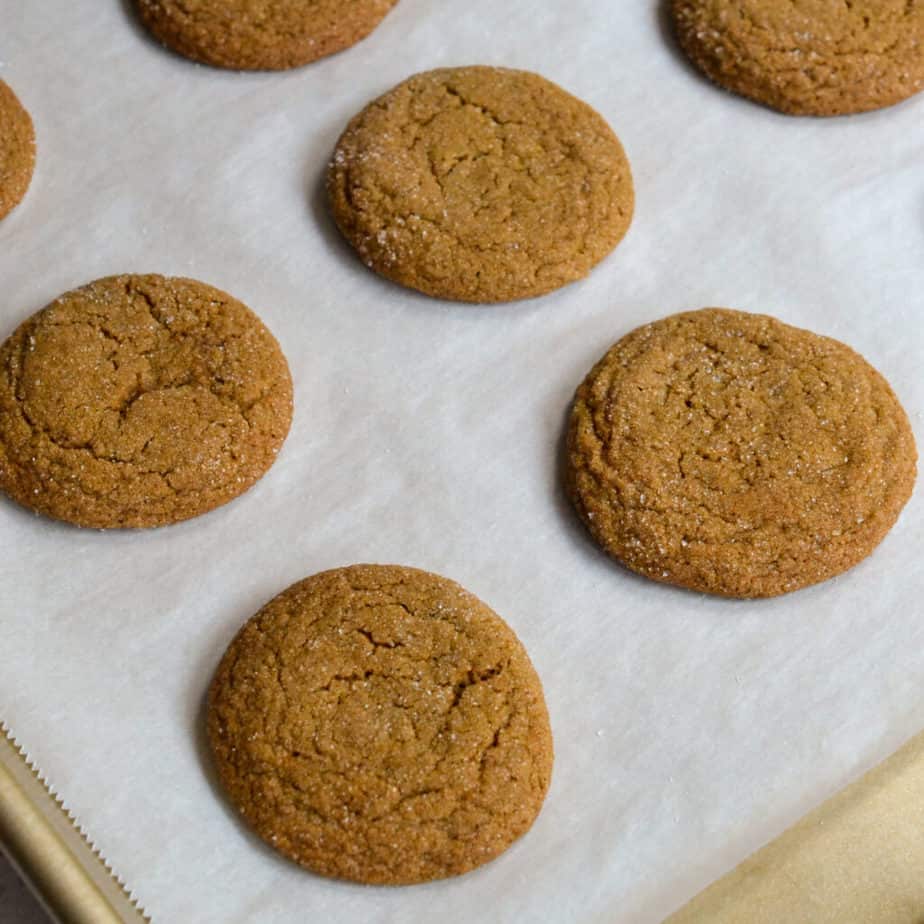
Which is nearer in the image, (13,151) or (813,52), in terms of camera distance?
(13,151)

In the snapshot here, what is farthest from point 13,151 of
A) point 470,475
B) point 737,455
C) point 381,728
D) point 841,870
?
point 841,870

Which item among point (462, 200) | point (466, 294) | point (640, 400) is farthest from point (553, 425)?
point (462, 200)

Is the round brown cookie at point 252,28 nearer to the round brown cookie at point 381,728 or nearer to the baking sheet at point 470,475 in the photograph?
the baking sheet at point 470,475

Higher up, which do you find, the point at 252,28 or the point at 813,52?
the point at 252,28

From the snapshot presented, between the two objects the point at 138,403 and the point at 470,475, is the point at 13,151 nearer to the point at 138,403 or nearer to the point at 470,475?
the point at 138,403

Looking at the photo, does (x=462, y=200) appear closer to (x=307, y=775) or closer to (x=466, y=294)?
(x=466, y=294)

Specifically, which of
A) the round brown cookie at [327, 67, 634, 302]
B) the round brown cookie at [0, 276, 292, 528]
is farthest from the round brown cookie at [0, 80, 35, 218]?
the round brown cookie at [327, 67, 634, 302]
